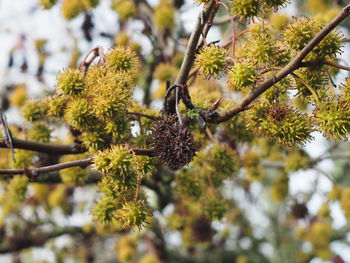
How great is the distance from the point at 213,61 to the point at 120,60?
1.76 ft

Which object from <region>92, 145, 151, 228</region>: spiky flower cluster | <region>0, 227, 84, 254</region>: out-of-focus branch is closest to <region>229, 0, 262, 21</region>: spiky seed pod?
<region>92, 145, 151, 228</region>: spiky flower cluster

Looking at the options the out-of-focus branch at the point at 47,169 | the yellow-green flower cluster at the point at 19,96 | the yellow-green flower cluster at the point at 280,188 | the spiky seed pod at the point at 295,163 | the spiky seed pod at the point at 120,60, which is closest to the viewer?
the out-of-focus branch at the point at 47,169

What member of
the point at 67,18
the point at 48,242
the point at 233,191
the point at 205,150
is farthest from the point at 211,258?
the point at 67,18

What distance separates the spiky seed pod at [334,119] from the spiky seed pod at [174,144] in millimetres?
512

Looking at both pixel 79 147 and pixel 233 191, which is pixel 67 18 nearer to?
pixel 79 147

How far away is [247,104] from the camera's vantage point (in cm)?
166

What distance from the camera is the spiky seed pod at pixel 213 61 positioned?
162cm

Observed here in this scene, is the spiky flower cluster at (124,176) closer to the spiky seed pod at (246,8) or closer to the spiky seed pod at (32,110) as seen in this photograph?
the spiky seed pod at (246,8)

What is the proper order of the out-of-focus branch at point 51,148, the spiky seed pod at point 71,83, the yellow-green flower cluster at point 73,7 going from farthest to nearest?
the yellow-green flower cluster at point 73,7 → the out-of-focus branch at point 51,148 → the spiky seed pod at point 71,83

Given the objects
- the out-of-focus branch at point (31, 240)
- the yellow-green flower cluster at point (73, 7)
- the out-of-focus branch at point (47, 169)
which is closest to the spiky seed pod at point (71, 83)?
the out-of-focus branch at point (47, 169)

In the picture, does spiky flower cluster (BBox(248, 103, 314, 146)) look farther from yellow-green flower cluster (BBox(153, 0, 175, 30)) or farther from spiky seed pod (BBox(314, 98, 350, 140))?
yellow-green flower cluster (BBox(153, 0, 175, 30))

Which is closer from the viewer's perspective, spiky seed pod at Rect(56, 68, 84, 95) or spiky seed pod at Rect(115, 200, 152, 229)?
spiky seed pod at Rect(115, 200, 152, 229)

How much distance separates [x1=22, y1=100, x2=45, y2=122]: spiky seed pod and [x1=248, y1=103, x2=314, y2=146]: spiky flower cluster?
134 cm

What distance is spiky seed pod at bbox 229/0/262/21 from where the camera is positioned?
159 centimetres
